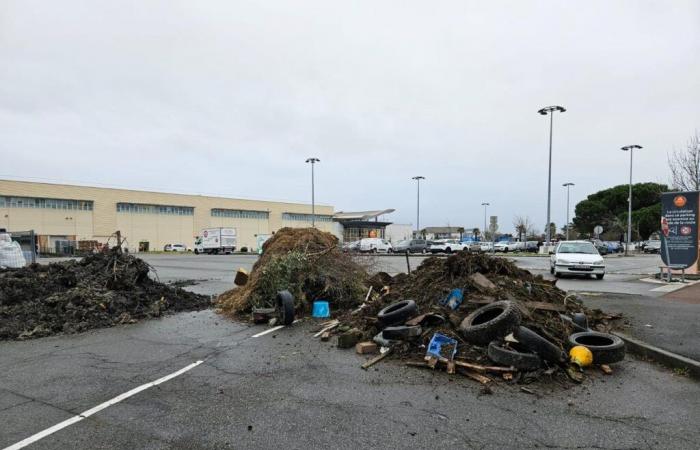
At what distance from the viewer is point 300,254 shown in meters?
11.1

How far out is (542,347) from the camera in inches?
217

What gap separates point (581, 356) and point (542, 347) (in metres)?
0.62

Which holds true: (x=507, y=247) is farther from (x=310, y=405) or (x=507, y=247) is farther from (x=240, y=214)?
(x=310, y=405)

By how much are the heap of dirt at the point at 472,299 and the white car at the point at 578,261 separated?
965 centimetres

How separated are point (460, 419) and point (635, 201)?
8715 centimetres

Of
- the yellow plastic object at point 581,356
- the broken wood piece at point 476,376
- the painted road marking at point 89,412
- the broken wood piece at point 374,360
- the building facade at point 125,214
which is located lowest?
the painted road marking at point 89,412

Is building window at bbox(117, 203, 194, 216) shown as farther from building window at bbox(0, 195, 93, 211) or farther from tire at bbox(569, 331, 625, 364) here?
tire at bbox(569, 331, 625, 364)

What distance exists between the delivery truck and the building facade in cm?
1173

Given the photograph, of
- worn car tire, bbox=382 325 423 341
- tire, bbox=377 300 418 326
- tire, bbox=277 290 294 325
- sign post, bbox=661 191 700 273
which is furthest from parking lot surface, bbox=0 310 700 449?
sign post, bbox=661 191 700 273

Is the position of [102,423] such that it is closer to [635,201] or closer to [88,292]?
[88,292]

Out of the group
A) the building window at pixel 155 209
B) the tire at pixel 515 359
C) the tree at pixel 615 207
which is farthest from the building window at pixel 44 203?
the tree at pixel 615 207

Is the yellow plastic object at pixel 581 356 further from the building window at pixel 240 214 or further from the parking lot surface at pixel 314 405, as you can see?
the building window at pixel 240 214

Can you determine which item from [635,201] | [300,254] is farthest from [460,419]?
[635,201]

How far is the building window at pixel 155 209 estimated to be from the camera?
6975cm
